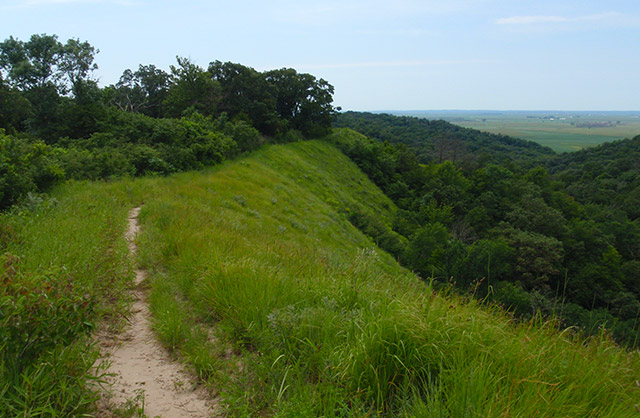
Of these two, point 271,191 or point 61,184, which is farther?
point 271,191

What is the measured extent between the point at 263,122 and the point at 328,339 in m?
33.2

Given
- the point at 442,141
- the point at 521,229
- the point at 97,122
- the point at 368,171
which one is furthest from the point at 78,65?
the point at 442,141

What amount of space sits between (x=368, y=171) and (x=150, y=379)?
1713 inches

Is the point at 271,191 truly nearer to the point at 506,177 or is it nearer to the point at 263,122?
the point at 263,122

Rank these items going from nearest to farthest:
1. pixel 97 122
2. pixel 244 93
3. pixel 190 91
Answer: pixel 97 122 → pixel 190 91 → pixel 244 93

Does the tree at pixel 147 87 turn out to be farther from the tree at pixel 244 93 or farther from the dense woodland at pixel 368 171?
the tree at pixel 244 93

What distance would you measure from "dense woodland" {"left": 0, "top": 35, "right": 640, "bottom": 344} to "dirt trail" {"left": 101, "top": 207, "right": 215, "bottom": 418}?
8.49 ft

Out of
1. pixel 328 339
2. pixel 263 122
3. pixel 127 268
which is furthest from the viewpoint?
pixel 263 122

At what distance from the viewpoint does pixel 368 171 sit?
4556cm

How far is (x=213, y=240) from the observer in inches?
247

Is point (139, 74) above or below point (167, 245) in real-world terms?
above

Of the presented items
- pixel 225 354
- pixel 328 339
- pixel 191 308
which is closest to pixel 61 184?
pixel 191 308

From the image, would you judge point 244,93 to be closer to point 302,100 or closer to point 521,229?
point 302,100

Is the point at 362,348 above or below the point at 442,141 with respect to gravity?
below
